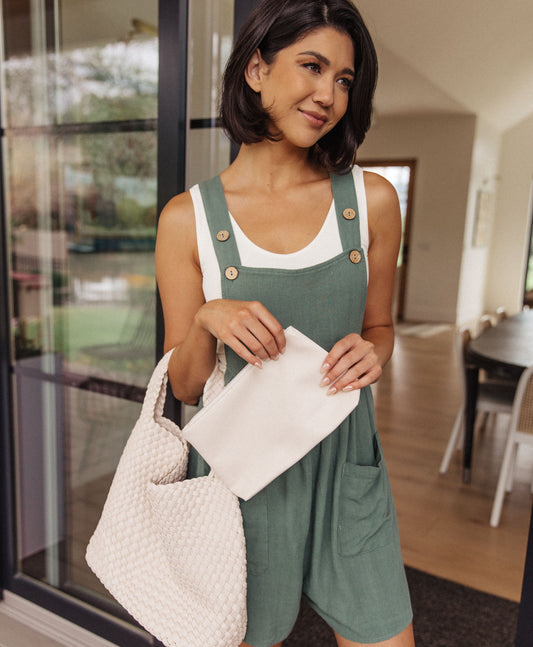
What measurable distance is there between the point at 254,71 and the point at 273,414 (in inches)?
20.0

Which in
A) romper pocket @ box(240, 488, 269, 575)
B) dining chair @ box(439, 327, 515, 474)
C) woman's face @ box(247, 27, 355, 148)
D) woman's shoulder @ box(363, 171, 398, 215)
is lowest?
dining chair @ box(439, 327, 515, 474)

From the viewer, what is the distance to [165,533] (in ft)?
2.97

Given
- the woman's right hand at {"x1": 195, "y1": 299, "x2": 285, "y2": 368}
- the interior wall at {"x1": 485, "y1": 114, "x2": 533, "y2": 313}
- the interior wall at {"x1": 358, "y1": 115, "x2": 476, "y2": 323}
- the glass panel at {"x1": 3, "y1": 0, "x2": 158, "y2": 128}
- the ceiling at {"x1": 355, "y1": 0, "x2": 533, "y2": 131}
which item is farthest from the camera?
the interior wall at {"x1": 485, "y1": 114, "x2": 533, "y2": 313}

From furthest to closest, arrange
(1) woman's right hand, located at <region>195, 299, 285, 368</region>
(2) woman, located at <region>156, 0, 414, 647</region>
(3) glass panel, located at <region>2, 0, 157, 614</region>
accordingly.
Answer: (3) glass panel, located at <region>2, 0, 157, 614</region>, (2) woman, located at <region>156, 0, 414, 647</region>, (1) woman's right hand, located at <region>195, 299, 285, 368</region>

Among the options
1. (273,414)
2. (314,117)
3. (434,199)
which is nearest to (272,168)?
(314,117)

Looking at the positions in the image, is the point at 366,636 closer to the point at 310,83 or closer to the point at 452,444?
the point at 310,83

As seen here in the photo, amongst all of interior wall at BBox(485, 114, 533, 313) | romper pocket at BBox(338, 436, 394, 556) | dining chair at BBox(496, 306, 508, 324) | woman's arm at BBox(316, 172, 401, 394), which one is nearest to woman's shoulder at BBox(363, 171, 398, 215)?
woman's arm at BBox(316, 172, 401, 394)

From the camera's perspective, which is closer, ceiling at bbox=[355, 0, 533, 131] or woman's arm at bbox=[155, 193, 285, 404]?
woman's arm at bbox=[155, 193, 285, 404]

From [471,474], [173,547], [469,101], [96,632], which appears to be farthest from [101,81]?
[469,101]

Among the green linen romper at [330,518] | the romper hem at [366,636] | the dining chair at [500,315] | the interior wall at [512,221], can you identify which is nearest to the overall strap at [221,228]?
the green linen romper at [330,518]

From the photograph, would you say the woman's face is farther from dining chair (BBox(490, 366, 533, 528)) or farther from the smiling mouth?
dining chair (BBox(490, 366, 533, 528))

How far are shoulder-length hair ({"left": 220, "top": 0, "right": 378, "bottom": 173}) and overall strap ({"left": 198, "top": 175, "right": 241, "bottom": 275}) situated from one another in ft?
0.36

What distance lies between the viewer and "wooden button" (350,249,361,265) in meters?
0.86

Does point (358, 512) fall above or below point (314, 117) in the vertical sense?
below
